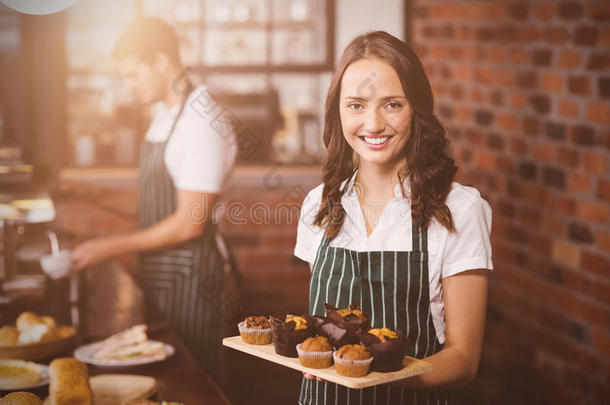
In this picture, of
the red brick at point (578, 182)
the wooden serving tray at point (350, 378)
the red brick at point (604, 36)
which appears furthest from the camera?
the red brick at point (578, 182)

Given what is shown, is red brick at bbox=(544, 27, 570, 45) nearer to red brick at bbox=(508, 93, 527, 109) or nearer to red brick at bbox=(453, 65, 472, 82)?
red brick at bbox=(508, 93, 527, 109)

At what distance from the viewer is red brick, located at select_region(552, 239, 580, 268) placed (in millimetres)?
2312

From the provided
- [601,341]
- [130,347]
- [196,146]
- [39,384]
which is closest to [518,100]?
[601,341]

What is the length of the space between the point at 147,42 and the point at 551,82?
122 cm

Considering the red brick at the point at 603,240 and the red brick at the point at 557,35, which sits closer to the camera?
the red brick at the point at 603,240

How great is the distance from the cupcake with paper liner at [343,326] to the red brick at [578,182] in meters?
1.13

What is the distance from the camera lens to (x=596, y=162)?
2197mm

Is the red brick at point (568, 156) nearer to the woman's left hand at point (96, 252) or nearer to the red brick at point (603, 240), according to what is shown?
the red brick at point (603, 240)

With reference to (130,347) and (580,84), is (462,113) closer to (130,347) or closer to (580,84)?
(580,84)

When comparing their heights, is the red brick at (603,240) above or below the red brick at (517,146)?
below

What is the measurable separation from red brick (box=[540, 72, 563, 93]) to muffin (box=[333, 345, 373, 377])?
141cm

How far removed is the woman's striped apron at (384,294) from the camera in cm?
145

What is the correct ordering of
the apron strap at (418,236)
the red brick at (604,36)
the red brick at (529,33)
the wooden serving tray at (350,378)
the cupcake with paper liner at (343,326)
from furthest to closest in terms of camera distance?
the red brick at (529,33) → the red brick at (604,36) → the apron strap at (418,236) → the cupcake with paper liner at (343,326) → the wooden serving tray at (350,378)

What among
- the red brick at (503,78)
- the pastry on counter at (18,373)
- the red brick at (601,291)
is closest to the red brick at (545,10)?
the red brick at (503,78)
